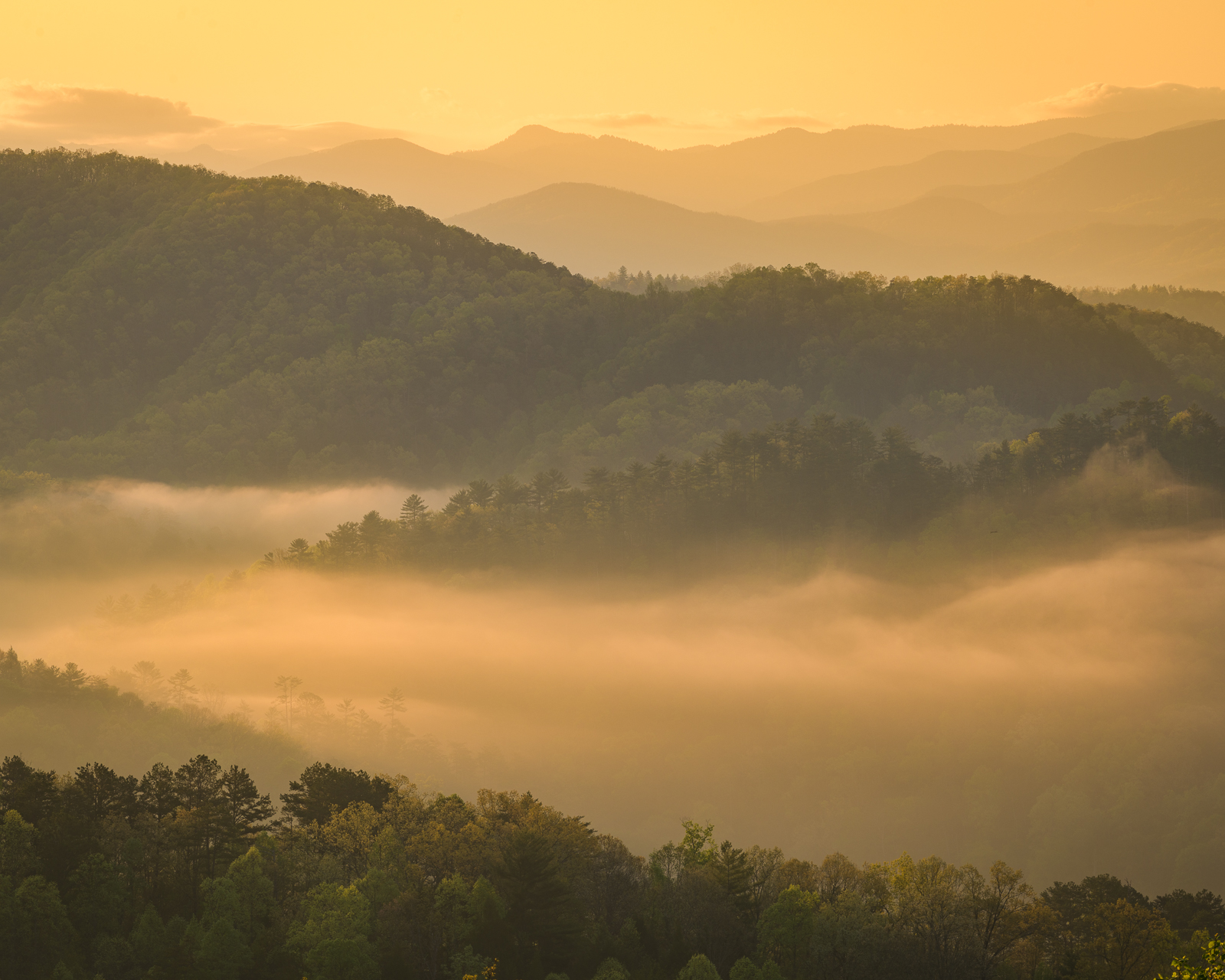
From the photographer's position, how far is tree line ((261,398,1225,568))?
145 m

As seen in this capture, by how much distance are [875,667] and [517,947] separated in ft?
454

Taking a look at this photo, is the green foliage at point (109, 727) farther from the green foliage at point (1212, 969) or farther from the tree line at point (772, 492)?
the green foliage at point (1212, 969)

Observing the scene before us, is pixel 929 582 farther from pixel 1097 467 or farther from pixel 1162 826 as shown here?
pixel 1162 826

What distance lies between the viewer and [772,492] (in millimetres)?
150625

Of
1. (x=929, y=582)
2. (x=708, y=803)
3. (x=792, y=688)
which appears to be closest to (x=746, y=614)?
(x=792, y=688)

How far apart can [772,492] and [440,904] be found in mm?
105019

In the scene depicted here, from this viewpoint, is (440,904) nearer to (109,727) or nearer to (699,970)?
(699,970)

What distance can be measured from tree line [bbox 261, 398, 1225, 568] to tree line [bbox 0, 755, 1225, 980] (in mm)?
89785

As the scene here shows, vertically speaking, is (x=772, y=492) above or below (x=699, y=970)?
above

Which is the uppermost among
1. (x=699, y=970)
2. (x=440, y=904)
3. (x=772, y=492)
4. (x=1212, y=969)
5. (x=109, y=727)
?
(x=772, y=492)

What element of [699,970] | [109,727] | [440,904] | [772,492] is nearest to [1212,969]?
[699,970]

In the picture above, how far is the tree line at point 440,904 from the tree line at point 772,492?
89.8 meters

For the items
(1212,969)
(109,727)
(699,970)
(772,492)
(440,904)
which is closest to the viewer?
(1212,969)

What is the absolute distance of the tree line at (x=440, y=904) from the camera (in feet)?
156
